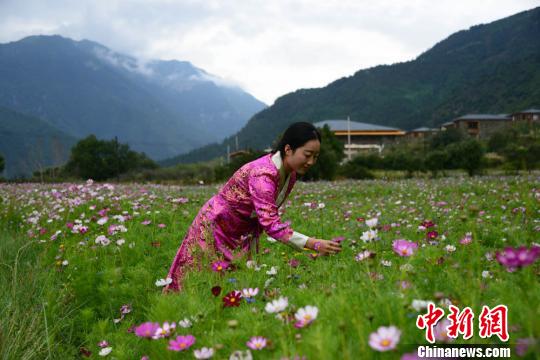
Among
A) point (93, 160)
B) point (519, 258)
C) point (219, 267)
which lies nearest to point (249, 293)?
point (219, 267)

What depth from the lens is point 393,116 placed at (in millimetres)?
112688

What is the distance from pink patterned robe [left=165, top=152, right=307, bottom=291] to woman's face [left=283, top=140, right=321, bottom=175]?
5.8 inches

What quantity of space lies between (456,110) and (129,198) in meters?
94.1

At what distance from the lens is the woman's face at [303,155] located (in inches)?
122

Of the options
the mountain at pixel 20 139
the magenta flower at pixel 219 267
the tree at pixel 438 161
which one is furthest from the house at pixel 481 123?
the mountain at pixel 20 139

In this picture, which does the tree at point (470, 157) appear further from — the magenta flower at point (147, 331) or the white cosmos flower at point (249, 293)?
the magenta flower at point (147, 331)

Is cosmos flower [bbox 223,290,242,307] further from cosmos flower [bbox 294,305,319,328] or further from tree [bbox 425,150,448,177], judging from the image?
tree [bbox 425,150,448,177]

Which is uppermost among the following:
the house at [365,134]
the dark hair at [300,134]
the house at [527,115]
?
the dark hair at [300,134]

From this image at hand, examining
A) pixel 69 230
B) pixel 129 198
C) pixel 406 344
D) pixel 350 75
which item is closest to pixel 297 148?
pixel 406 344

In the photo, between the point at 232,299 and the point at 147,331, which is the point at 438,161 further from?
the point at 147,331

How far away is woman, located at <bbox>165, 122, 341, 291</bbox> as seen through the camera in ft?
10.2

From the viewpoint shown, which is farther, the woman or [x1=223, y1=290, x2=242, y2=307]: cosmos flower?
the woman

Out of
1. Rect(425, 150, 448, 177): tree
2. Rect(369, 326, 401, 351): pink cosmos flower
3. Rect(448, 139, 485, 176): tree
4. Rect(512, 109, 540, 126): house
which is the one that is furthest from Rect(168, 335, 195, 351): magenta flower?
Rect(512, 109, 540, 126): house

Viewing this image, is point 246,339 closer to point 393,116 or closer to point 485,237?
point 485,237
